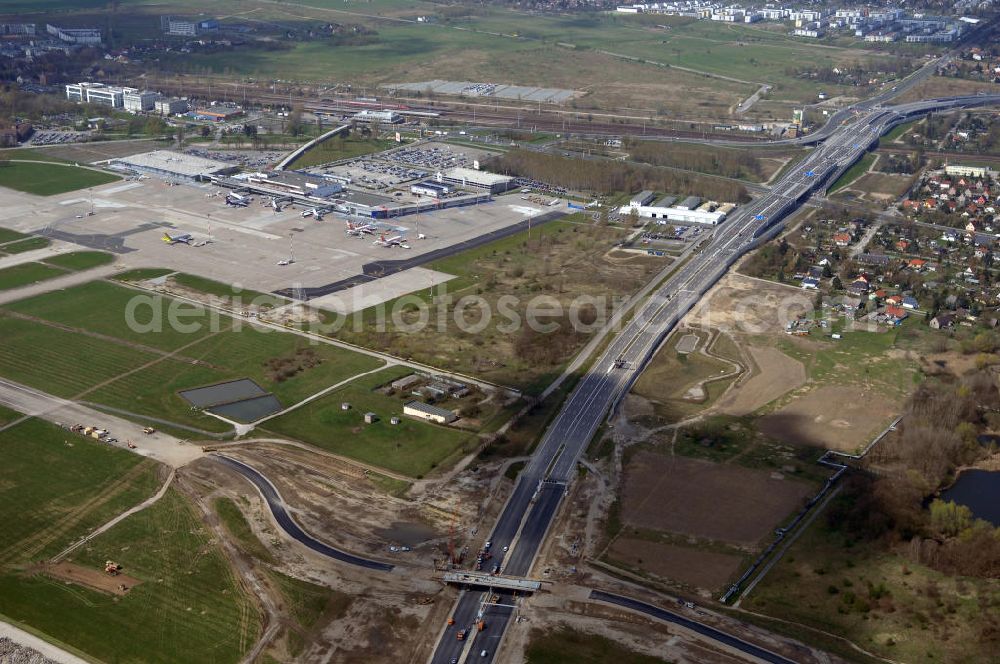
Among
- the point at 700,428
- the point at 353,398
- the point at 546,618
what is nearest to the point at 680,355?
the point at 700,428

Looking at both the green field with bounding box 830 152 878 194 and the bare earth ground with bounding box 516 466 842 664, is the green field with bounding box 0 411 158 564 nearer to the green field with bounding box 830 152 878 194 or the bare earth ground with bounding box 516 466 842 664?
the bare earth ground with bounding box 516 466 842 664

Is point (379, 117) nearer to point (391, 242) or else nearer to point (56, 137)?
point (56, 137)

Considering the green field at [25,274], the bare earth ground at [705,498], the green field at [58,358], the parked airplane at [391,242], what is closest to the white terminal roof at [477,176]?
the parked airplane at [391,242]

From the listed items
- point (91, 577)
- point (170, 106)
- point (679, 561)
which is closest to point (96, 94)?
point (170, 106)

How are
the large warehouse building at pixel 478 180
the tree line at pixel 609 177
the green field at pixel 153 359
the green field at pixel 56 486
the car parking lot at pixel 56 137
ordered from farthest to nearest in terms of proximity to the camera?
the car parking lot at pixel 56 137 → the large warehouse building at pixel 478 180 → the tree line at pixel 609 177 → the green field at pixel 153 359 → the green field at pixel 56 486

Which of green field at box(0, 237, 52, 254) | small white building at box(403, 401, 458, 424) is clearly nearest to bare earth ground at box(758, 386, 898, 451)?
small white building at box(403, 401, 458, 424)

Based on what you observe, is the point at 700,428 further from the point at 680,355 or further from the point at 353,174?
the point at 353,174

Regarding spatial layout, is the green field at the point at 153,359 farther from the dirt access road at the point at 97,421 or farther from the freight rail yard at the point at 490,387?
the dirt access road at the point at 97,421
